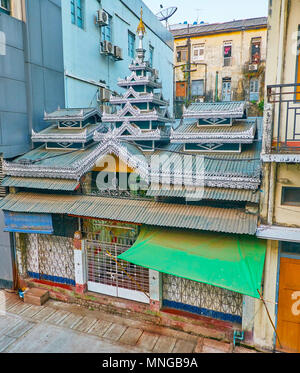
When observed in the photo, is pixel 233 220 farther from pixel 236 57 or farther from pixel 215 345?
pixel 236 57

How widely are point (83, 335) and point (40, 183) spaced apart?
6035 millimetres

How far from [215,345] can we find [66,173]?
26.9 feet

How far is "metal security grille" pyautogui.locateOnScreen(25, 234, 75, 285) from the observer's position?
12.6 meters

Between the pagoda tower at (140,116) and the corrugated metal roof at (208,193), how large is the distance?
103 inches

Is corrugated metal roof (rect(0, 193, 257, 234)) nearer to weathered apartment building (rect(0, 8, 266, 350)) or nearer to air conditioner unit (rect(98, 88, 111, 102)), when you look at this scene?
weathered apartment building (rect(0, 8, 266, 350))

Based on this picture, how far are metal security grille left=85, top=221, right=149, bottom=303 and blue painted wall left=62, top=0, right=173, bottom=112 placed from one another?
27.9 ft

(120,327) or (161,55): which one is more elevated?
(161,55)

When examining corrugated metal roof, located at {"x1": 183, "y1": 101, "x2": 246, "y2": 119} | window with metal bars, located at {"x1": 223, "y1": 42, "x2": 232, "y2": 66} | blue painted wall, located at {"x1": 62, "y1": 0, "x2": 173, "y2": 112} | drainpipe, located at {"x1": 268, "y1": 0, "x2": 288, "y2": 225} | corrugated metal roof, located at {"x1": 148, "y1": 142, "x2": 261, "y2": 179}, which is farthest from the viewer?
window with metal bars, located at {"x1": 223, "y1": 42, "x2": 232, "y2": 66}

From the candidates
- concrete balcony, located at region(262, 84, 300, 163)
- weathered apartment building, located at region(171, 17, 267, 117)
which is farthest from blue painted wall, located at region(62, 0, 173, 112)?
concrete balcony, located at region(262, 84, 300, 163)

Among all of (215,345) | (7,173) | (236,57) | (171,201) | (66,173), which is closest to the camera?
(215,345)

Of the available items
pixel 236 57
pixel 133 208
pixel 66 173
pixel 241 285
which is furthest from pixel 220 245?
pixel 236 57

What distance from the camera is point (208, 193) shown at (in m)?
9.46

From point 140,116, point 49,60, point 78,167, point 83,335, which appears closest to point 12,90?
point 49,60

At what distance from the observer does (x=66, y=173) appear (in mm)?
11297
